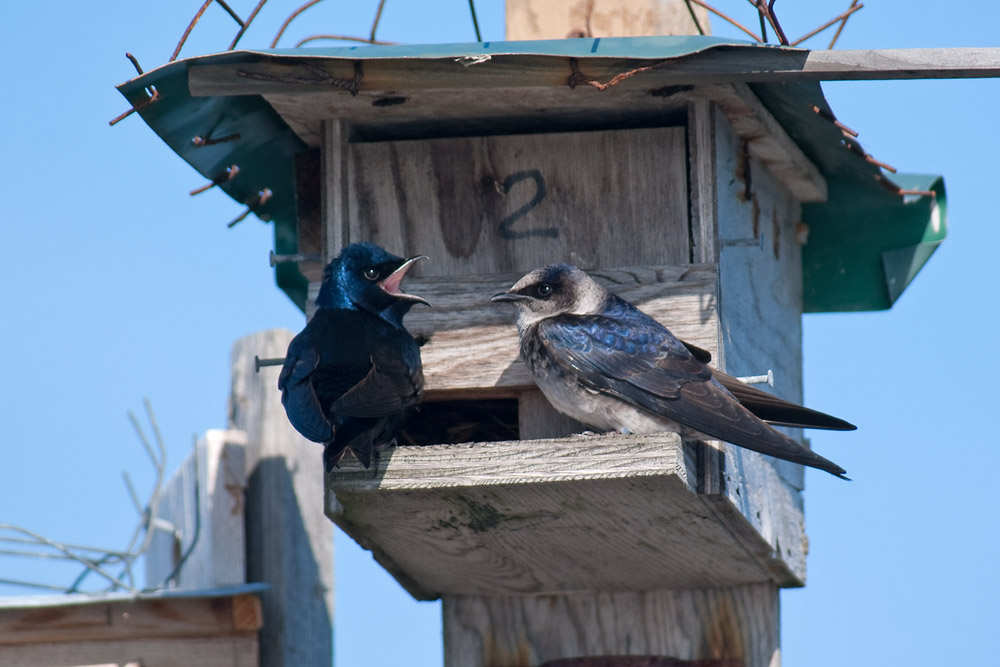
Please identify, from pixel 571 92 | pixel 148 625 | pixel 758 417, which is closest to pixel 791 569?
pixel 758 417

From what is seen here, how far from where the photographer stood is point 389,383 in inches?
141

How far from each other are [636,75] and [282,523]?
139cm

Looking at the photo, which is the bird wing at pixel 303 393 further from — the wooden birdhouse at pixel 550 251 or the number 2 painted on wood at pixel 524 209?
the number 2 painted on wood at pixel 524 209

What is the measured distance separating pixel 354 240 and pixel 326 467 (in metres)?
0.72

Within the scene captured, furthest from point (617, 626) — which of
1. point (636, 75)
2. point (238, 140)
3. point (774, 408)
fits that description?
point (238, 140)

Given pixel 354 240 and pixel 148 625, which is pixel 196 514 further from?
pixel 354 240

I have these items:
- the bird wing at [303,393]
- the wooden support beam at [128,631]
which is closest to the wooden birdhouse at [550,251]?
the bird wing at [303,393]

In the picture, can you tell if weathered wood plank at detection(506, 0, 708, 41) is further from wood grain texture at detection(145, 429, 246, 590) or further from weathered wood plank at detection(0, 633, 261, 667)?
weathered wood plank at detection(0, 633, 261, 667)

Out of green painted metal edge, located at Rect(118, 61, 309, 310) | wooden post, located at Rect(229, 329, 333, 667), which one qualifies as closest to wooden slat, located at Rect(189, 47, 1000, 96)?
green painted metal edge, located at Rect(118, 61, 309, 310)

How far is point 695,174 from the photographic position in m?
3.98

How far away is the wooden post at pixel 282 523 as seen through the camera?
14.1ft

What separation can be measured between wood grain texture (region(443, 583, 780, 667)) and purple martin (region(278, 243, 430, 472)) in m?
0.69

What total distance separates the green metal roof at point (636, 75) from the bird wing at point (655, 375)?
497 millimetres

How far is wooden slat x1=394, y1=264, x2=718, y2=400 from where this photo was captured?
387 centimetres
